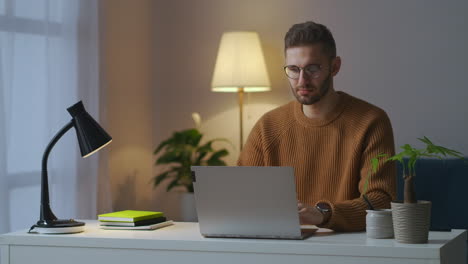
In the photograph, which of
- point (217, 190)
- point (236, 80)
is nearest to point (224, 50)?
point (236, 80)

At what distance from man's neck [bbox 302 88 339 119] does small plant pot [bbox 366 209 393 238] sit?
709 mm

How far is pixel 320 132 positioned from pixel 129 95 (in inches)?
75.6

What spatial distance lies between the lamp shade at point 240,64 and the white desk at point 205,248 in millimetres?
1762

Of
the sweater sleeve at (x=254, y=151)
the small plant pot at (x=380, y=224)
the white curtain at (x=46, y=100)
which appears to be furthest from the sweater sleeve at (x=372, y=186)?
the white curtain at (x=46, y=100)

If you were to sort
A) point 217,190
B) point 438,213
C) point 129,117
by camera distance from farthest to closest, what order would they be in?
point 129,117, point 438,213, point 217,190

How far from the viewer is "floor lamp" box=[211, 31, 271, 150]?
388 cm

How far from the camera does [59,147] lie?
338cm

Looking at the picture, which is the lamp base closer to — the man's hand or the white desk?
the white desk

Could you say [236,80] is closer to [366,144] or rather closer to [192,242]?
[366,144]

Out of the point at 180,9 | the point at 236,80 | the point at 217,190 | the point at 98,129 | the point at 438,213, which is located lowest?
the point at 438,213

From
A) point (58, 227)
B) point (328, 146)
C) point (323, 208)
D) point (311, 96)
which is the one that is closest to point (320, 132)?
point (328, 146)

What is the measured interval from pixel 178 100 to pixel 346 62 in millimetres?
1139

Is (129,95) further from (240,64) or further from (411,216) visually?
(411,216)

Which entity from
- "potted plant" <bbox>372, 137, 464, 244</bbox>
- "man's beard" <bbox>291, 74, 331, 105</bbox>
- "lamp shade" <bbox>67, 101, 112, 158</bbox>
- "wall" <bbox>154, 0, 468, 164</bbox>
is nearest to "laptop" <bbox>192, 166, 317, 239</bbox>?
"potted plant" <bbox>372, 137, 464, 244</bbox>
